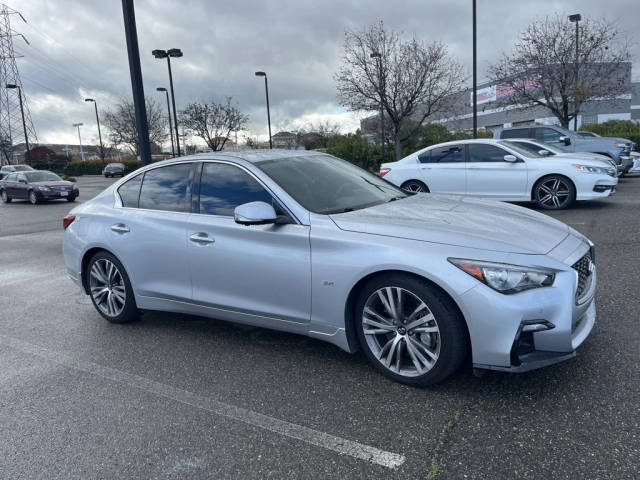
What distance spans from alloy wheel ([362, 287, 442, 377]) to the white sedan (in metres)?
7.97

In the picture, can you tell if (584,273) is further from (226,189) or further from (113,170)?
(113,170)

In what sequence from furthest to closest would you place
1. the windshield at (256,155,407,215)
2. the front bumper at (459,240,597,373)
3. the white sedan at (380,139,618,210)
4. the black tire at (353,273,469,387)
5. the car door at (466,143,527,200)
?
the car door at (466,143,527,200) → the white sedan at (380,139,618,210) → the windshield at (256,155,407,215) → the black tire at (353,273,469,387) → the front bumper at (459,240,597,373)

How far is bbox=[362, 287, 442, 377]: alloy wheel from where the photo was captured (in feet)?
10.1

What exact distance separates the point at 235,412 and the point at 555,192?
8988mm

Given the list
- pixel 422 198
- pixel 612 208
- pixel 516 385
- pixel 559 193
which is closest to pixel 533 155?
pixel 559 193

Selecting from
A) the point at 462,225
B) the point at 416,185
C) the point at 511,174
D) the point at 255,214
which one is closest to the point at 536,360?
the point at 462,225

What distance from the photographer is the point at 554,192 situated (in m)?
10.2

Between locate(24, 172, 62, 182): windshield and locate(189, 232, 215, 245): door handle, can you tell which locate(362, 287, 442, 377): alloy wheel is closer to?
locate(189, 232, 215, 245): door handle

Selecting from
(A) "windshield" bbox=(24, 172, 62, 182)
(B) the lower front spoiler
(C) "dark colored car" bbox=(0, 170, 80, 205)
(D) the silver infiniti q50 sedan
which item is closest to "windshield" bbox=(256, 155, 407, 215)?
(D) the silver infiniti q50 sedan

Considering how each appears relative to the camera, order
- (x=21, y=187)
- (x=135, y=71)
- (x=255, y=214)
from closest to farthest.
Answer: (x=255, y=214), (x=135, y=71), (x=21, y=187)

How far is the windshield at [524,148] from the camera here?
1044 centimetres

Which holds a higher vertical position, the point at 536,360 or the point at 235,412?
the point at 536,360

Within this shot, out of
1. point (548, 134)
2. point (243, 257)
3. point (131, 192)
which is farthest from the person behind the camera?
point (548, 134)

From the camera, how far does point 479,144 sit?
417 inches
